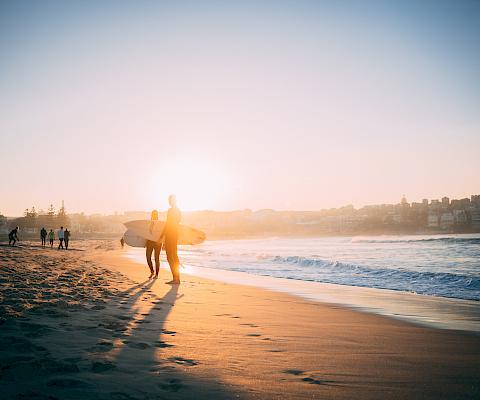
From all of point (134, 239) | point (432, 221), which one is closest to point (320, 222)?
point (432, 221)

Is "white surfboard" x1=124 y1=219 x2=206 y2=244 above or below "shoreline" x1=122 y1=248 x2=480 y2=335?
above

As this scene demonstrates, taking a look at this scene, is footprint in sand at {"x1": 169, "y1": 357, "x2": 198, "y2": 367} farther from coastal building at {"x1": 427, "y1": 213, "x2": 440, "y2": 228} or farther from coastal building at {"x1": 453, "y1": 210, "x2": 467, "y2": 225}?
coastal building at {"x1": 427, "y1": 213, "x2": 440, "y2": 228}

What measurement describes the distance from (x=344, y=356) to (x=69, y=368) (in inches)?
98.5

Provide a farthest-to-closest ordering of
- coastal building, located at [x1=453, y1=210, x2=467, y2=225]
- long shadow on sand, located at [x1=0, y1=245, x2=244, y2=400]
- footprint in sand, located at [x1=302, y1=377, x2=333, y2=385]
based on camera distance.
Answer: coastal building, located at [x1=453, y1=210, x2=467, y2=225] < footprint in sand, located at [x1=302, y1=377, x2=333, y2=385] < long shadow on sand, located at [x1=0, y1=245, x2=244, y2=400]

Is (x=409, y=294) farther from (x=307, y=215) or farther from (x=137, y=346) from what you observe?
(x=307, y=215)

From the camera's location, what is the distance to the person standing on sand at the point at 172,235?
9.59 metres

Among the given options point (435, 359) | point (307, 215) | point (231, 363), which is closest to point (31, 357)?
point (231, 363)

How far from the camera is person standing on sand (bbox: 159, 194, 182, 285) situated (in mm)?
9586

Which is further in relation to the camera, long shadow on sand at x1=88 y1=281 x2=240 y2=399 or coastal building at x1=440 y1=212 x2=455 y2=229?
coastal building at x1=440 y1=212 x2=455 y2=229

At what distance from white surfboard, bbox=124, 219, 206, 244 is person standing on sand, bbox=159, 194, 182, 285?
156cm

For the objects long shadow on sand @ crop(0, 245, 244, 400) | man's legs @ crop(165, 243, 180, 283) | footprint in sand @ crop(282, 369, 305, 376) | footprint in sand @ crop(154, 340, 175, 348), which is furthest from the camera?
man's legs @ crop(165, 243, 180, 283)

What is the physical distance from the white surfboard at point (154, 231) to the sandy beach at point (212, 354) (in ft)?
20.2

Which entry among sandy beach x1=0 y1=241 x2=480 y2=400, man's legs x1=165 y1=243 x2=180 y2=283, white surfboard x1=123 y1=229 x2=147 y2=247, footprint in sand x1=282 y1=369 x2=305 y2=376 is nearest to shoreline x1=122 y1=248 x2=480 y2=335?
sandy beach x1=0 y1=241 x2=480 y2=400

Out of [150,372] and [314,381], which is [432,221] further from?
[150,372]
